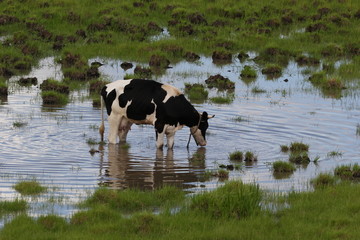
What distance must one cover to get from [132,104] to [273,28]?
1883cm

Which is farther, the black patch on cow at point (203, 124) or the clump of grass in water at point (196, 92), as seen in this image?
the clump of grass in water at point (196, 92)

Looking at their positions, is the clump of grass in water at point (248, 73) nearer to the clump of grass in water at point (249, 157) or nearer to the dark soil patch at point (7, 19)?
the dark soil patch at point (7, 19)

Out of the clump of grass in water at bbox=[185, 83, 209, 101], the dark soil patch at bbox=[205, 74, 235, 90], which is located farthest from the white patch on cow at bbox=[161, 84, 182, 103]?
the dark soil patch at bbox=[205, 74, 235, 90]

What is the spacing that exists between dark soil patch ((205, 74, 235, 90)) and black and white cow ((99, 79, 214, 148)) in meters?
8.03

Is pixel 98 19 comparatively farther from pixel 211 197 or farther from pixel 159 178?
A: pixel 211 197

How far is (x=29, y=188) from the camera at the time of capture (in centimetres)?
1334

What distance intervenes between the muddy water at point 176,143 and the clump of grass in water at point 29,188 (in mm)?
147

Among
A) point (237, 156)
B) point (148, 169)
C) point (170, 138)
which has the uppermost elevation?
point (170, 138)

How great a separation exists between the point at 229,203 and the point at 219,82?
15022mm

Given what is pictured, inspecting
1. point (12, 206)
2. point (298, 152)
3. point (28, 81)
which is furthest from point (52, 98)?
point (12, 206)

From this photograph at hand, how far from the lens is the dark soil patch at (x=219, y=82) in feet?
86.6

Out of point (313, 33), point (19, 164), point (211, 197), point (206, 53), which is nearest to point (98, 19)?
point (206, 53)

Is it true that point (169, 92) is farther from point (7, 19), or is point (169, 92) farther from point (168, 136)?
point (7, 19)

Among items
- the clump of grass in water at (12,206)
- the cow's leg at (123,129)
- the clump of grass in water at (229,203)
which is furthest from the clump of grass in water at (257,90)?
the clump of grass in water at (12,206)
